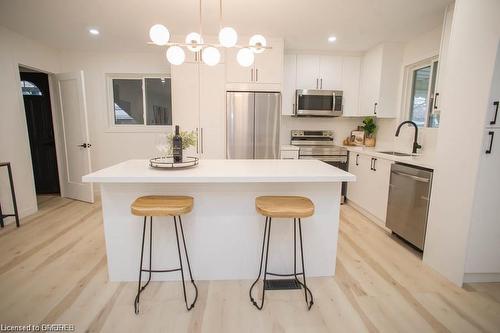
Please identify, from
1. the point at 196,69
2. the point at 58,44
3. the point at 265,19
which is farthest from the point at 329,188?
the point at 58,44

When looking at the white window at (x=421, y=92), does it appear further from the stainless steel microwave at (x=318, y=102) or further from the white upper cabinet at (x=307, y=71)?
the white upper cabinet at (x=307, y=71)

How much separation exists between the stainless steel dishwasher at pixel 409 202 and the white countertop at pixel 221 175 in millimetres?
1091

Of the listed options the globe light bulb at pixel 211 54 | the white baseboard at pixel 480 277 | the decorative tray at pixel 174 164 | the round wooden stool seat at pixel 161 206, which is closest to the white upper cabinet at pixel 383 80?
the white baseboard at pixel 480 277

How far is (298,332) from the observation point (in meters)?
1.50

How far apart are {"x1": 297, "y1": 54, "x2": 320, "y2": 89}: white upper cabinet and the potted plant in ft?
3.55

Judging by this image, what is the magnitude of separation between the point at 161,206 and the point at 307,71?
3475 mm

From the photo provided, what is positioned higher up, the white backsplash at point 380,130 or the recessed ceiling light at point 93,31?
the recessed ceiling light at point 93,31

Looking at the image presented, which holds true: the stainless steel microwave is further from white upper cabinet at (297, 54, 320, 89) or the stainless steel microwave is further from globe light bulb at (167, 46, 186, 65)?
globe light bulb at (167, 46, 186, 65)

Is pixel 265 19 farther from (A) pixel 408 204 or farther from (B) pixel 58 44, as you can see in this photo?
(B) pixel 58 44

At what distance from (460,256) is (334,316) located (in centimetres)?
120

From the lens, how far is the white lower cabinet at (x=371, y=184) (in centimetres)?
301

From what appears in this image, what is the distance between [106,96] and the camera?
4164mm

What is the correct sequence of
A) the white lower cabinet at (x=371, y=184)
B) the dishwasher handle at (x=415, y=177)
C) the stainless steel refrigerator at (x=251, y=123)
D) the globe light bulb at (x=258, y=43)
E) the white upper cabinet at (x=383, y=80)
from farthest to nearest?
the white upper cabinet at (x=383, y=80) < the stainless steel refrigerator at (x=251, y=123) < the white lower cabinet at (x=371, y=184) < the dishwasher handle at (x=415, y=177) < the globe light bulb at (x=258, y=43)

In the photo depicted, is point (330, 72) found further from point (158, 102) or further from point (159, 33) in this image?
point (159, 33)
